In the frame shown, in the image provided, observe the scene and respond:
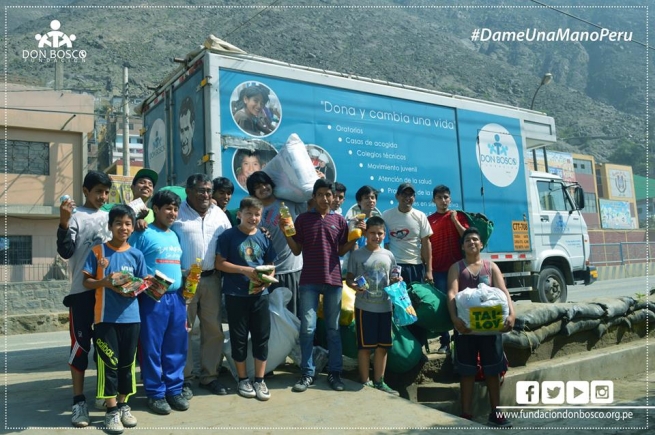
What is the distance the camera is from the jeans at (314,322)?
4473 mm

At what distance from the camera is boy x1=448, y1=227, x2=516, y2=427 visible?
456 cm

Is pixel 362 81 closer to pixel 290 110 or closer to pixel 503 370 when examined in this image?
pixel 290 110

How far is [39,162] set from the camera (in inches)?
801

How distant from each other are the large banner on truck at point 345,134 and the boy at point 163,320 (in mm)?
1794

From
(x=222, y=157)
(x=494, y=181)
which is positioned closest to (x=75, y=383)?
(x=222, y=157)

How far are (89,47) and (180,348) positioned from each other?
8211 centimetres

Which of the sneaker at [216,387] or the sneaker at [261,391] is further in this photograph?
the sneaker at [216,387]

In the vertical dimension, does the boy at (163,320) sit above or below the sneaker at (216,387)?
above

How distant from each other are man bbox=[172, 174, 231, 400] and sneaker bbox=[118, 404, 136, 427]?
69cm

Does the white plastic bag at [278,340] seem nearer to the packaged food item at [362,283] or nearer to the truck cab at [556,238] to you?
the packaged food item at [362,283]

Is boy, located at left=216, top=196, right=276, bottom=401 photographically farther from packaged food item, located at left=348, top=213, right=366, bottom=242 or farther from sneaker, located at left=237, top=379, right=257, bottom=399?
packaged food item, located at left=348, top=213, right=366, bottom=242

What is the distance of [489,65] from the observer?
95938 millimetres

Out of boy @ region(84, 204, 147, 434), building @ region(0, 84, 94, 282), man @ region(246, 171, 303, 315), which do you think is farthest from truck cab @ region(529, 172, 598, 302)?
building @ region(0, 84, 94, 282)

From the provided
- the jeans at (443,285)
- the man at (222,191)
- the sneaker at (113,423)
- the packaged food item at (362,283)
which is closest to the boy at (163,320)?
the sneaker at (113,423)
